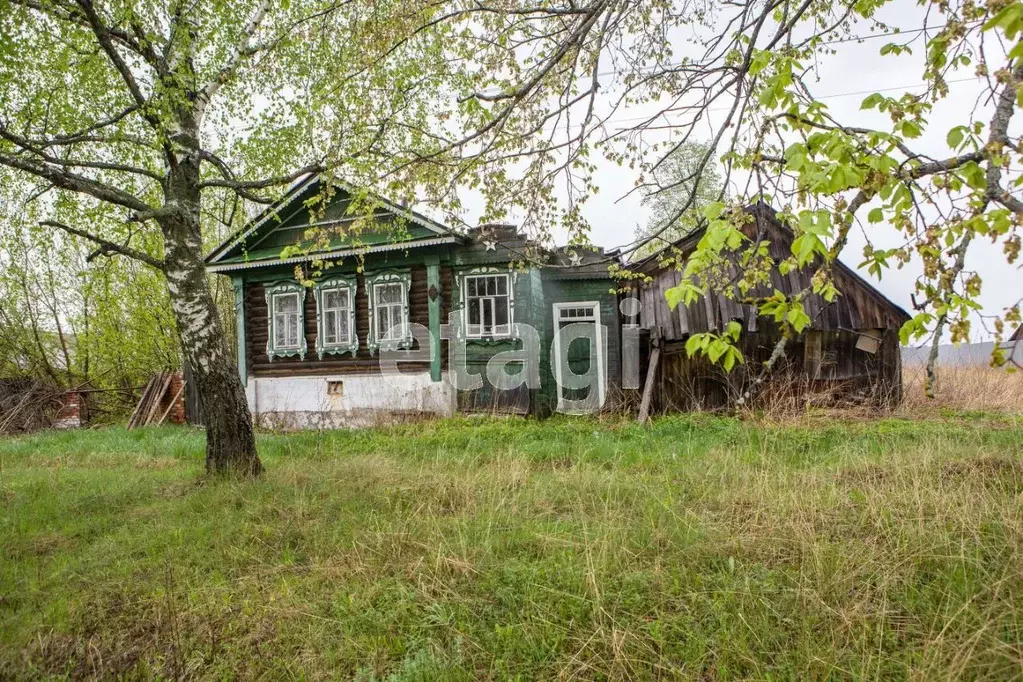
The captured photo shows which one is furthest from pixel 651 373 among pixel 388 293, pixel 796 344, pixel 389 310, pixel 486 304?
pixel 388 293

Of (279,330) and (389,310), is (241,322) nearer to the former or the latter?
(279,330)

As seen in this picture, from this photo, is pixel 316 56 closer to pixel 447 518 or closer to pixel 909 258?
pixel 447 518

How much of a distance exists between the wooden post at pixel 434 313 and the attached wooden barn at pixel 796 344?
4.33 metres

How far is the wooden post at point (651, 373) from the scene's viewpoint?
12.1m

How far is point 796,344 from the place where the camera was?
522 inches

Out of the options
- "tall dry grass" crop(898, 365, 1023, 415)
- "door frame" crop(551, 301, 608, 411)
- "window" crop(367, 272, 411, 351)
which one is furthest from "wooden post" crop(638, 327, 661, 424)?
"window" crop(367, 272, 411, 351)

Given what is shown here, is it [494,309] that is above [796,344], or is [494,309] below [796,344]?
above

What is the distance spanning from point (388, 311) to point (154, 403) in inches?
279

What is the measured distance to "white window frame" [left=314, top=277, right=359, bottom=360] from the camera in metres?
14.3

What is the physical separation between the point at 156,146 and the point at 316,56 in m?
3.09

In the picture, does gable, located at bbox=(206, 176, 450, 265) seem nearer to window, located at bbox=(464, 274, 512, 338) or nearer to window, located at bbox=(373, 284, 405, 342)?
window, located at bbox=(373, 284, 405, 342)

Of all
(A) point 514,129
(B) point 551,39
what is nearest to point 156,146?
(A) point 514,129

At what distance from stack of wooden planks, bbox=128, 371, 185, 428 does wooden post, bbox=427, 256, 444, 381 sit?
7310 mm

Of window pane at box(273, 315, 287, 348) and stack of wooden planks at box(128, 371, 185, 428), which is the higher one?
window pane at box(273, 315, 287, 348)
